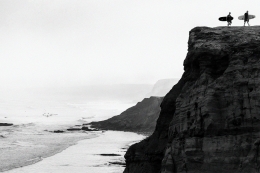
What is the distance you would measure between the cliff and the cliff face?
7710 cm

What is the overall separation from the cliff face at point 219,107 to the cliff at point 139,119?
77.1 meters

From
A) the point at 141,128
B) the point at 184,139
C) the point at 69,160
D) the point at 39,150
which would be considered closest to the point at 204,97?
the point at 184,139

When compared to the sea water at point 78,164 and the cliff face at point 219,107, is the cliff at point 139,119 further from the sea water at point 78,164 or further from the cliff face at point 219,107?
the cliff face at point 219,107

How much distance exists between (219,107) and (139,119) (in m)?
87.2

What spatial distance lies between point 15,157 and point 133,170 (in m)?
31.1

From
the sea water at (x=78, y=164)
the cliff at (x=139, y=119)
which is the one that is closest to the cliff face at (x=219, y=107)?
the sea water at (x=78, y=164)

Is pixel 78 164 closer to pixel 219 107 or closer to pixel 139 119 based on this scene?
pixel 219 107

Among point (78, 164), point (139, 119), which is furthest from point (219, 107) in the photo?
point (139, 119)

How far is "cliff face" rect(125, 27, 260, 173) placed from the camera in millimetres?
17016

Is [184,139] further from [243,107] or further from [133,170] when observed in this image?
[133,170]

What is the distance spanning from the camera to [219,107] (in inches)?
702

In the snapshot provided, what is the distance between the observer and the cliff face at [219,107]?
55.8 feet

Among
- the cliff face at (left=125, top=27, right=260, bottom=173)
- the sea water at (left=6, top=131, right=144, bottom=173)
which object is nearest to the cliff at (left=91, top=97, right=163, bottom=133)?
the sea water at (left=6, top=131, right=144, bottom=173)

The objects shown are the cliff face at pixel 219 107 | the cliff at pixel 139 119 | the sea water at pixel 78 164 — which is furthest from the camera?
the cliff at pixel 139 119
